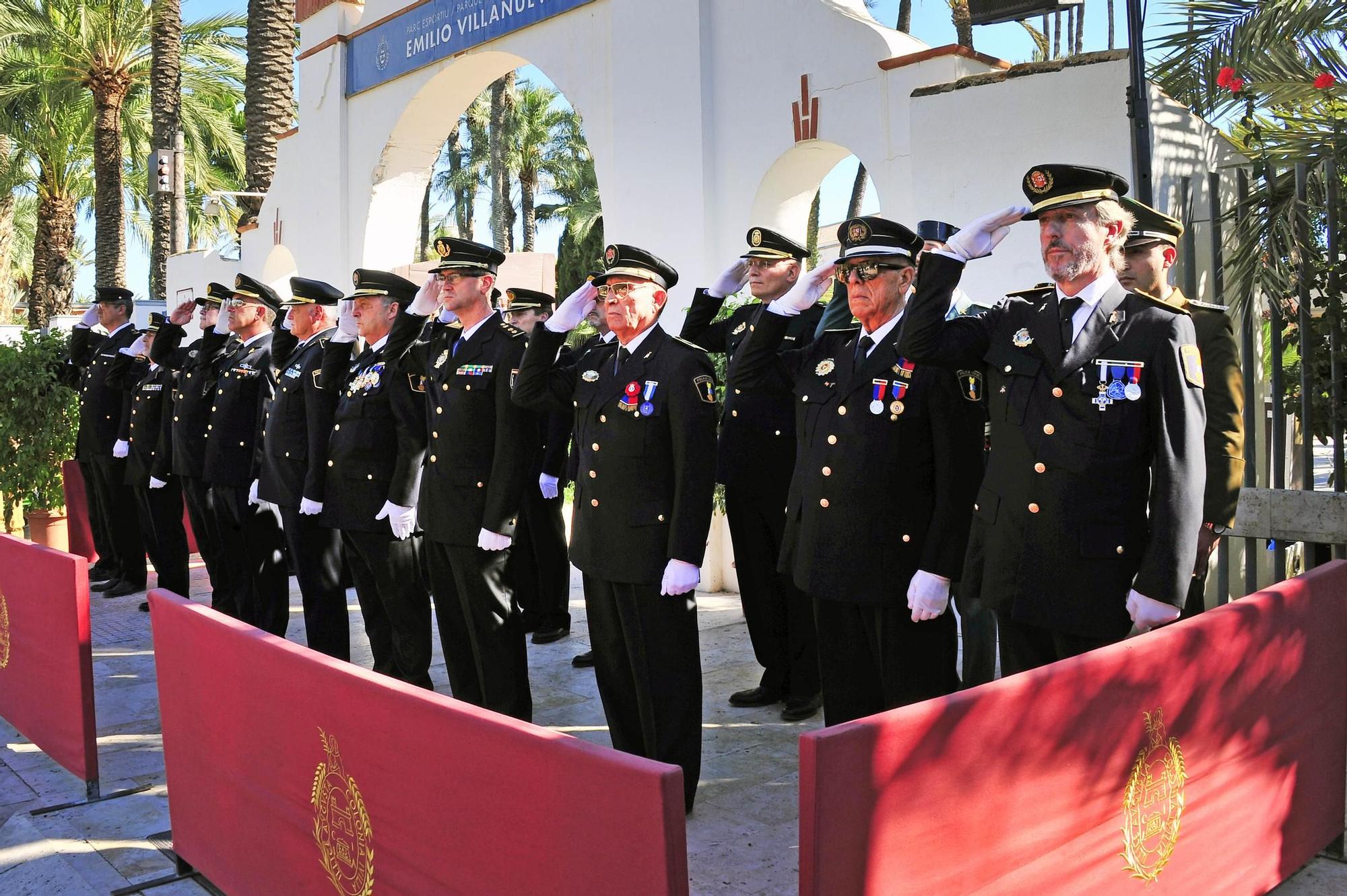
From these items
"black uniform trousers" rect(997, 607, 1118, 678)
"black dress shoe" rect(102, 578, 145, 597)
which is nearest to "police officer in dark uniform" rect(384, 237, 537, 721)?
"black uniform trousers" rect(997, 607, 1118, 678)

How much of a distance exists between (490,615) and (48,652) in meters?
1.61

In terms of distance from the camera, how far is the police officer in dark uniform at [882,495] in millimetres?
3502

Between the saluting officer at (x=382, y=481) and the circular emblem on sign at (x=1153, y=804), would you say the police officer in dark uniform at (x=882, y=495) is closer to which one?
the circular emblem on sign at (x=1153, y=804)

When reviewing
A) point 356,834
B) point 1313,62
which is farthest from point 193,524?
point 1313,62

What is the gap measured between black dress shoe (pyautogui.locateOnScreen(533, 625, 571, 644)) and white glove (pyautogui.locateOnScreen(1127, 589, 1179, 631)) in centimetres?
400

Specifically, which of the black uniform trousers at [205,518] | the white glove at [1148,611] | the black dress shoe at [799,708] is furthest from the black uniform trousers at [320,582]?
the white glove at [1148,611]

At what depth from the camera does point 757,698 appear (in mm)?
5137

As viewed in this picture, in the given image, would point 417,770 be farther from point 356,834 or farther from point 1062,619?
point 1062,619

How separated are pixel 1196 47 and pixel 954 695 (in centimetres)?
555

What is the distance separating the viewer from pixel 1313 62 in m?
5.83

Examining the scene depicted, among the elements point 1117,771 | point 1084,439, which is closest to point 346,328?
point 1084,439

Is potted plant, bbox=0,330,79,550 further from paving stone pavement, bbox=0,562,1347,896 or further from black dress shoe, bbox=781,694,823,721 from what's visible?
black dress shoe, bbox=781,694,823,721

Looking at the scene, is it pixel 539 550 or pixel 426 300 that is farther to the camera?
pixel 539 550

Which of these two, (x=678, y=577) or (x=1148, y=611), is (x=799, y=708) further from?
(x=1148, y=611)
